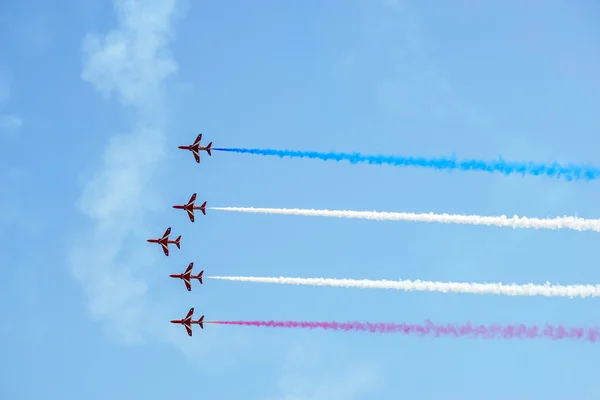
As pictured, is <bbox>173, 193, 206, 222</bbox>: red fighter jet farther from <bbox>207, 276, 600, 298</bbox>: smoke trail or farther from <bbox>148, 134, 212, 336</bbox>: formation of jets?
<bbox>207, 276, 600, 298</bbox>: smoke trail

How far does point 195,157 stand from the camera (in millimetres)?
86188

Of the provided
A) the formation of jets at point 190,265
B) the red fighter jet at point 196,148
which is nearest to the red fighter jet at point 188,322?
the formation of jets at point 190,265

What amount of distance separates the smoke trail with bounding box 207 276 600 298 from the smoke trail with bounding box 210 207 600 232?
487cm

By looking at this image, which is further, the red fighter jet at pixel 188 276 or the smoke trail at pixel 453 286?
the red fighter jet at pixel 188 276

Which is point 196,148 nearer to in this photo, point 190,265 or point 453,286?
point 190,265

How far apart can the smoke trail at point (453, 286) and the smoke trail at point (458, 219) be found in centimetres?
487

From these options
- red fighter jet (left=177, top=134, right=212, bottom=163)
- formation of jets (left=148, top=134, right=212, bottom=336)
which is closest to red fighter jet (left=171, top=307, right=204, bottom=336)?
formation of jets (left=148, top=134, right=212, bottom=336)

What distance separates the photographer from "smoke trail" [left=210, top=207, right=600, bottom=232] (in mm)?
59344

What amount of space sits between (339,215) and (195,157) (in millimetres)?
22311

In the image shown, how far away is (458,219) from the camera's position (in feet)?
212

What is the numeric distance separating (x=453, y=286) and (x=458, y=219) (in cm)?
564

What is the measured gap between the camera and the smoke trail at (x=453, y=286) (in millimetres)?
56438

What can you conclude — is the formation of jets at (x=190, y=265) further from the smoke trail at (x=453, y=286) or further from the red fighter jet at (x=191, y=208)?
the smoke trail at (x=453, y=286)

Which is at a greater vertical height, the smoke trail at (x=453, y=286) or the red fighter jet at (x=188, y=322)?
A: the red fighter jet at (x=188, y=322)
